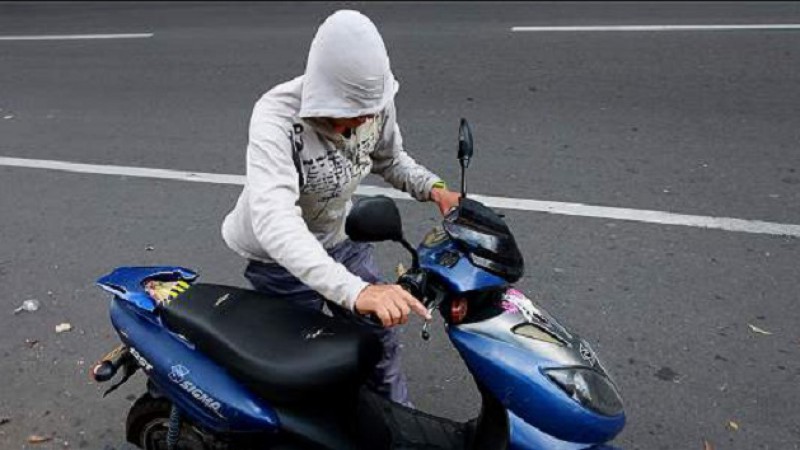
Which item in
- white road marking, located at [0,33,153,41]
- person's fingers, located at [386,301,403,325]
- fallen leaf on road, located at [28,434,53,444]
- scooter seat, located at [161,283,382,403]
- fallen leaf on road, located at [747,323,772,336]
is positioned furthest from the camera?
white road marking, located at [0,33,153,41]

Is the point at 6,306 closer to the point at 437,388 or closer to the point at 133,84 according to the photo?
the point at 437,388

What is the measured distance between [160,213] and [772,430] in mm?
3533

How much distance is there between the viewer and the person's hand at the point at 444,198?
2.59 m

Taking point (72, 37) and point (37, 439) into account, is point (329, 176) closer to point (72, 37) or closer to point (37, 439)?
point (37, 439)

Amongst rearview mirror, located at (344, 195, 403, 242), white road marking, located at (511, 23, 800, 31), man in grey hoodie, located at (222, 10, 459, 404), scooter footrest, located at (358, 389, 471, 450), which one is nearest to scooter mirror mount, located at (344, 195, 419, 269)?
rearview mirror, located at (344, 195, 403, 242)

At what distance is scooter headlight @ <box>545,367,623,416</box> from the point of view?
2.13 meters

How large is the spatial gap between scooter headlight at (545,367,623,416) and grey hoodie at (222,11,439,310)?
565mm

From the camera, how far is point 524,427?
2.20 metres

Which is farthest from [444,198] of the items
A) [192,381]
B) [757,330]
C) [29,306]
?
[29,306]

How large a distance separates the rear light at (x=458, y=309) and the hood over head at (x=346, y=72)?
0.55 metres

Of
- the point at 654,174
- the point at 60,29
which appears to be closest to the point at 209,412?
the point at 654,174

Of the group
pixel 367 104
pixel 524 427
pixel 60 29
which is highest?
pixel 367 104

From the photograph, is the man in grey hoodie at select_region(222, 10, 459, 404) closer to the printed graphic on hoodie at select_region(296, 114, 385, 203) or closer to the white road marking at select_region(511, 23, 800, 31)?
the printed graphic on hoodie at select_region(296, 114, 385, 203)

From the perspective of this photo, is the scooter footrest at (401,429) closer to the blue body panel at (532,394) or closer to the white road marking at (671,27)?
the blue body panel at (532,394)
